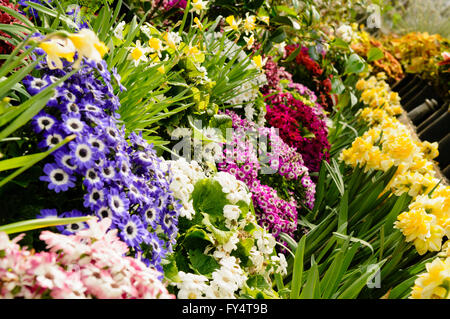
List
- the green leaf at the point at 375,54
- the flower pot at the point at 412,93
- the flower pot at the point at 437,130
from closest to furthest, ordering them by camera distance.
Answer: the green leaf at the point at 375,54 → the flower pot at the point at 437,130 → the flower pot at the point at 412,93

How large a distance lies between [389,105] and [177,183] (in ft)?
10.0

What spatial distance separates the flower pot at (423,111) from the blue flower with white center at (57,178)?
440 cm

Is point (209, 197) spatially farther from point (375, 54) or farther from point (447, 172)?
point (447, 172)

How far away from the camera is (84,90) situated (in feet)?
3.65

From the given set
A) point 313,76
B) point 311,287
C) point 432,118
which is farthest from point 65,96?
point 432,118

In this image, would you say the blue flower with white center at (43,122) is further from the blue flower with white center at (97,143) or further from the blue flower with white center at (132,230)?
the blue flower with white center at (132,230)

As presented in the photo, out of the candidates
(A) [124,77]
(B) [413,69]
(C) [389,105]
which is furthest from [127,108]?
(B) [413,69]

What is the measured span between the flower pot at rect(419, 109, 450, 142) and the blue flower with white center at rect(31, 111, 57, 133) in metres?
4.05

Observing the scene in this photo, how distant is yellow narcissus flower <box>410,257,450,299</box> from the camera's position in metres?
1.00

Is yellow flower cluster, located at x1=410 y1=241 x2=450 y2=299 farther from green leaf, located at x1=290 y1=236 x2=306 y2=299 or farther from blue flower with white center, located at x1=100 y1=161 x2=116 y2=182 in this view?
blue flower with white center, located at x1=100 y1=161 x2=116 y2=182

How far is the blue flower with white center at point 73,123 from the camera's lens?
1.00 m

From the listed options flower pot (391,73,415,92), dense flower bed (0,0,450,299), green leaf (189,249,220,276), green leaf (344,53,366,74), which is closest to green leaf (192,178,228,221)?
dense flower bed (0,0,450,299)

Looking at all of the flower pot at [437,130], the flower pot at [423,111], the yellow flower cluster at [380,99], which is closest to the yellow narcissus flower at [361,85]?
the yellow flower cluster at [380,99]

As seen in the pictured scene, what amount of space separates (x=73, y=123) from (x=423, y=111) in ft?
14.4
